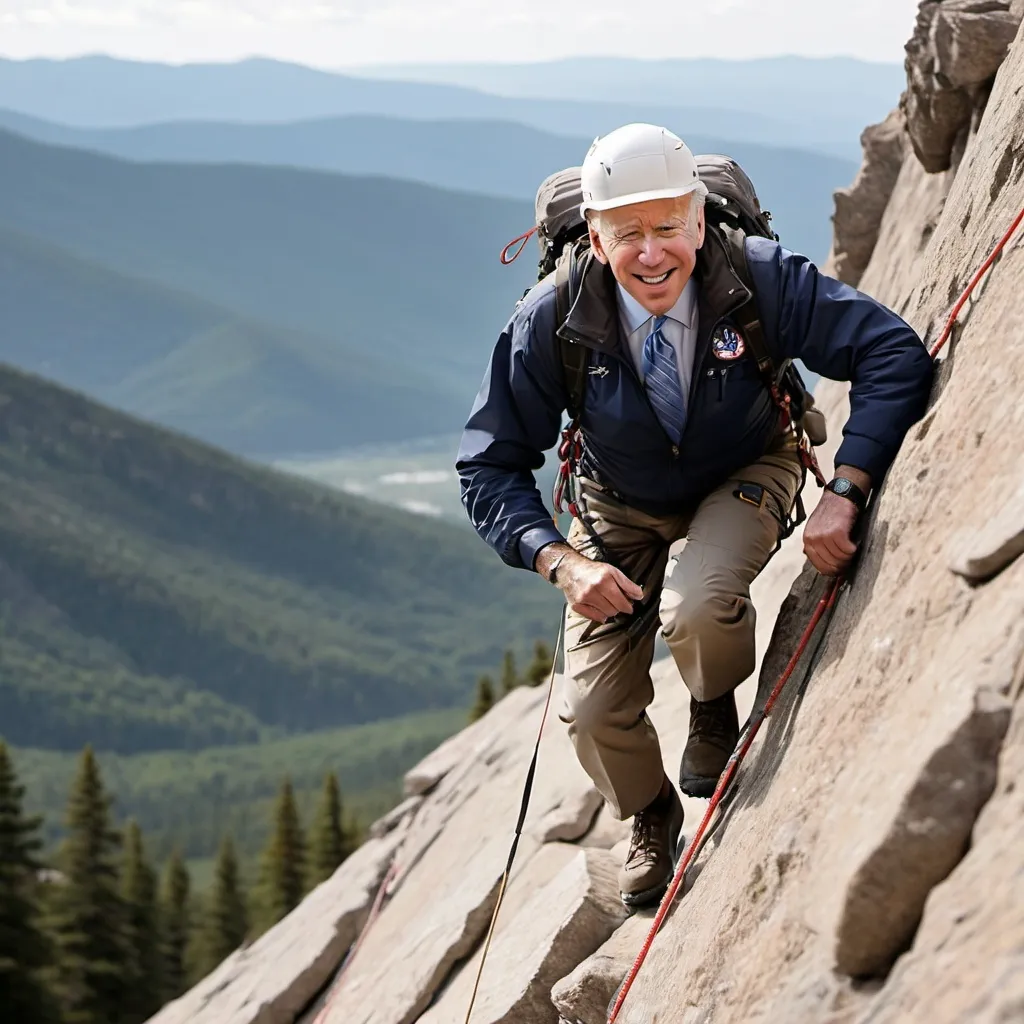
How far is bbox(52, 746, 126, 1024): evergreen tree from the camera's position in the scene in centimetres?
5931

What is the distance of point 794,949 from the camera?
5648 mm

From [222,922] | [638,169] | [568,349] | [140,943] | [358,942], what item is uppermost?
[638,169]

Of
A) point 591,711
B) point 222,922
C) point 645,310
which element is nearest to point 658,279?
point 645,310

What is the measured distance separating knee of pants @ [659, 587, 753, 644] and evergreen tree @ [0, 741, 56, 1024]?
149 ft

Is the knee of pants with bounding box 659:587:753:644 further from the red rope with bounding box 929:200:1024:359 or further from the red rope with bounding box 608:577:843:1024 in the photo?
the red rope with bounding box 929:200:1024:359

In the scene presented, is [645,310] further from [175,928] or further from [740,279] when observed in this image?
[175,928]

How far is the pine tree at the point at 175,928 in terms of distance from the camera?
70188 millimetres

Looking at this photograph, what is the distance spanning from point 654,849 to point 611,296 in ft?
12.2

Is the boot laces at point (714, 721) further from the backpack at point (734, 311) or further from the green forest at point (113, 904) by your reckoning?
the green forest at point (113, 904)

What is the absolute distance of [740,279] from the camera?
771 cm

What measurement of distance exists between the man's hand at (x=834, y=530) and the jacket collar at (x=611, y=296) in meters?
1.13

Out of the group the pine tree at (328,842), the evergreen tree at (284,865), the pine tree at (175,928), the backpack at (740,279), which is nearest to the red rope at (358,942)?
the backpack at (740,279)

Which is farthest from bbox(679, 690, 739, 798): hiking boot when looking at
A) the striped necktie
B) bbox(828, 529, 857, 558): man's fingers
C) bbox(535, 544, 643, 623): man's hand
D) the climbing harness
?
the striped necktie

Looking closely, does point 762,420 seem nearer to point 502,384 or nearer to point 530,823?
point 502,384
